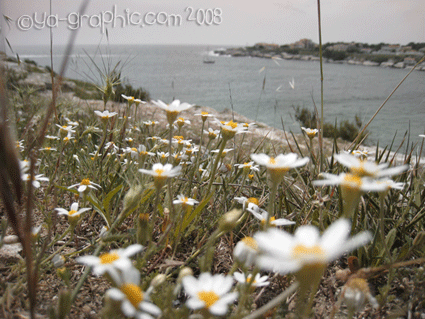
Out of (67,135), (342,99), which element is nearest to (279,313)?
(67,135)

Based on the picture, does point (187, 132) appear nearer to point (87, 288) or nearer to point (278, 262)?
point (87, 288)

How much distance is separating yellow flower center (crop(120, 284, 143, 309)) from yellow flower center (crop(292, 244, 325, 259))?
0.32m

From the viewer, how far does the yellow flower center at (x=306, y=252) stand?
0.53 metres

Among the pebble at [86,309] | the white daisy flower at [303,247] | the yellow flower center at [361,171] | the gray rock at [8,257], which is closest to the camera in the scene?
the white daisy flower at [303,247]

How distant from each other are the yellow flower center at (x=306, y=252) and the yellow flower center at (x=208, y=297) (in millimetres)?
239

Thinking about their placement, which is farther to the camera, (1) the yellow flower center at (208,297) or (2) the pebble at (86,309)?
(2) the pebble at (86,309)

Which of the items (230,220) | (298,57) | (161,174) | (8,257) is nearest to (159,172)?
(161,174)

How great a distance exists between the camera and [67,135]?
2.05 meters

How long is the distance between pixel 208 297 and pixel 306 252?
Result: 264 millimetres

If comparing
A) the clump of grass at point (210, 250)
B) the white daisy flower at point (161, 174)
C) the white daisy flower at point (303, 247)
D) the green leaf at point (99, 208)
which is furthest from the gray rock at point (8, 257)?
the white daisy flower at point (303, 247)

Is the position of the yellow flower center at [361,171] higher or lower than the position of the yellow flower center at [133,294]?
higher

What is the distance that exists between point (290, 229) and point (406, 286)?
0.51m

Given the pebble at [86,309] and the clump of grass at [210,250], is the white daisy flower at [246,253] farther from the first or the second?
the pebble at [86,309]

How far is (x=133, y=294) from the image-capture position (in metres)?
0.63
